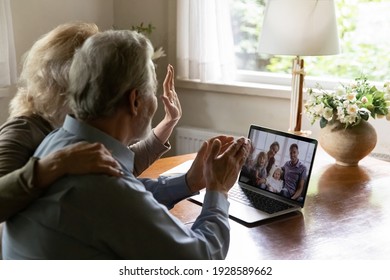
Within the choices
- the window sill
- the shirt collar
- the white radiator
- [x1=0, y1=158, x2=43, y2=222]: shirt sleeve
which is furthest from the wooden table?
the white radiator

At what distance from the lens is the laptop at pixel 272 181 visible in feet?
4.88

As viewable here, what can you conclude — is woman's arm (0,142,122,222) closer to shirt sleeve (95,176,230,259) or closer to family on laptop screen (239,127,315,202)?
shirt sleeve (95,176,230,259)

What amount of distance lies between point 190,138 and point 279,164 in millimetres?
1499

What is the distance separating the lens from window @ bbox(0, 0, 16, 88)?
2.53 meters

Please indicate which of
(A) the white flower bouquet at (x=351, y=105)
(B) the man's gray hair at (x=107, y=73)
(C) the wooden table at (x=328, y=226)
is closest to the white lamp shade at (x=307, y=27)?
(A) the white flower bouquet at (x=351, y=105)

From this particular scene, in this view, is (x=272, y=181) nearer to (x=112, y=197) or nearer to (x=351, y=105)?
(x=351, y=105)

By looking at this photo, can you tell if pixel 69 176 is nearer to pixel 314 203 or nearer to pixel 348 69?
pixel 314 203

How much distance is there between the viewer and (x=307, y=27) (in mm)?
2027

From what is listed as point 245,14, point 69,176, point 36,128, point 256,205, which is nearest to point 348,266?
point 256,205

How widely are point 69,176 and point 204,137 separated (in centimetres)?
201

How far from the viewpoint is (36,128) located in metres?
1.39

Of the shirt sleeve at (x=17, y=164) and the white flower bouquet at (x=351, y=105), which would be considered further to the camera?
Answer: the white flower bouquet at (x=351, y=105)

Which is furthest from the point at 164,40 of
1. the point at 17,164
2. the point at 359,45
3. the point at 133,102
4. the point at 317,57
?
the point at 133,102

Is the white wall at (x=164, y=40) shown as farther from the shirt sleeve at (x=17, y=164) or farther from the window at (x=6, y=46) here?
the shirt sleeve at (x=17, y=164)
